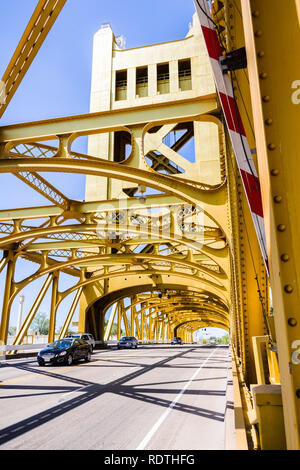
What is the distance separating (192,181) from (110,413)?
7.83m

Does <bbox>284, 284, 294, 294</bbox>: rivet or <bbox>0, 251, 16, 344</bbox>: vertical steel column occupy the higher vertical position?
<bbox>0, 251, 16, 344</bbox>: vertical steel column

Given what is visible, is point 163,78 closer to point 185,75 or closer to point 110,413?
point 185,75

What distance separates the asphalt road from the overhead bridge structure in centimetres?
136

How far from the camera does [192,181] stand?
1215cm

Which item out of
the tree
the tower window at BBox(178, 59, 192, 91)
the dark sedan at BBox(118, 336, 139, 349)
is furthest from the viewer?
the tree

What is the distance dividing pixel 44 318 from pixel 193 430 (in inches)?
5592

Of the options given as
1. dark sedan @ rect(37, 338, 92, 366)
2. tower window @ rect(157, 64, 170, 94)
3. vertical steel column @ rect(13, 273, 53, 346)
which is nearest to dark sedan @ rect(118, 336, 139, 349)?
vertical steel column @ rect(13, 273, 53, 346)

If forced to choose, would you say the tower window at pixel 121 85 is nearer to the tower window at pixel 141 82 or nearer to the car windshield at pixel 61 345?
the tower window at pixel 141 82

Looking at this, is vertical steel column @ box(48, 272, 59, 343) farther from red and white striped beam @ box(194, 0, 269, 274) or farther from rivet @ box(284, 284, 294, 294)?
rivet @ box(284, 284, 294, 294)

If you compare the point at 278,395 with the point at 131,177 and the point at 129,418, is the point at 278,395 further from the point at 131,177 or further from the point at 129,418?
the point at 131,177

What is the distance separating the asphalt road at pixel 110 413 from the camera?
5.66m

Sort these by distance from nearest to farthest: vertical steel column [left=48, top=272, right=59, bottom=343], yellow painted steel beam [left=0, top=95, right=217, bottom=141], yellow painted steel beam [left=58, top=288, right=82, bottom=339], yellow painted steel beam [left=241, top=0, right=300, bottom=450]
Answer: yellow painted steel beam [left=241, top=0, right=300, bottom=450] → yellow painted steel beam [left=0, top=95, right=217, bottom=141] → vertical steel column [left=48, top=272, right=59, bottom=343] → yellow painted steel beam [left=58, top=288, right=82, bottom=339]

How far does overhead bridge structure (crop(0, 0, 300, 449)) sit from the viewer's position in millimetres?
1842
